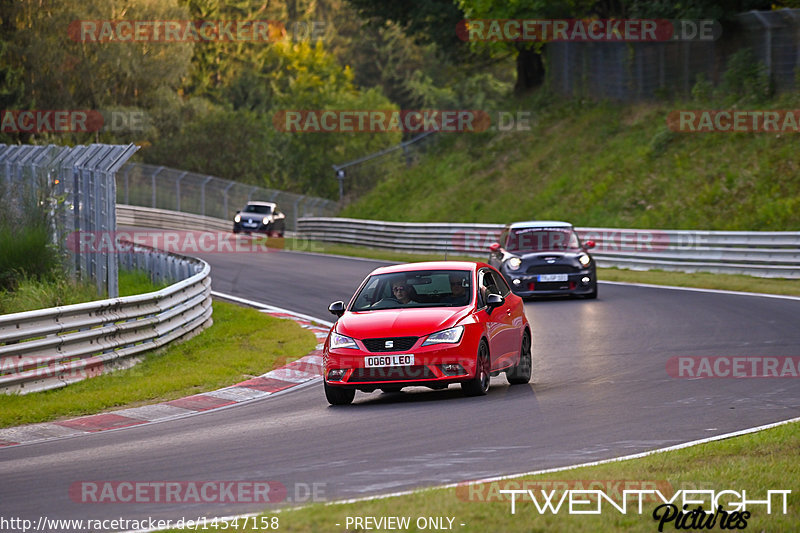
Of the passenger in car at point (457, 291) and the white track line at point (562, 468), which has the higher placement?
the passenger in car at point (457, 291)

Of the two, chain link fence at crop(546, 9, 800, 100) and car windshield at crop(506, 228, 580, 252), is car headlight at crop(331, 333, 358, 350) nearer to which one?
car windshield at crop(506, 228, 580, 252)

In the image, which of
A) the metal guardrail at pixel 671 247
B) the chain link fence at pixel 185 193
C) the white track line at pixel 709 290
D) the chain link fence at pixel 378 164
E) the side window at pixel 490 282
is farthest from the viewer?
the chain link fence at pixel 185 193

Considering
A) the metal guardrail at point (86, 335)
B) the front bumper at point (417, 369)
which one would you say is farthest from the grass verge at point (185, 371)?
the front bumper at point (417, 369)

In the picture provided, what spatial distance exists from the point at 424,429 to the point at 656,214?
89.3 feet

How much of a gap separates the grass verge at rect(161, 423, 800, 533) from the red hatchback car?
3615 millimetres

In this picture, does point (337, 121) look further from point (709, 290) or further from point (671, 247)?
point (709, 290)

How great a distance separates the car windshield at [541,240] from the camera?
78.8 ft

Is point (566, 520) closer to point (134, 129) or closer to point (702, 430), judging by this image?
point (702, 430)

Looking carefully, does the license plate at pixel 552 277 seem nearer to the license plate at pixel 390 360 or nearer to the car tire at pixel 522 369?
the car tire at pixel 522 369

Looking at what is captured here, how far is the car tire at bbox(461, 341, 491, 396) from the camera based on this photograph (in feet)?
39.9

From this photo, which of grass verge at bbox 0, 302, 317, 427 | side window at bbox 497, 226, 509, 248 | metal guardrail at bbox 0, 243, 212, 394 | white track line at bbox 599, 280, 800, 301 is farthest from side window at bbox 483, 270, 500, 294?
side window at bbox 497, 226, 509, 248

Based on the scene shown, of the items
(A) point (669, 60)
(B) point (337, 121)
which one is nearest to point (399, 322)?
(A) point (669, 60)

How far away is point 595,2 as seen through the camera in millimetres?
44719

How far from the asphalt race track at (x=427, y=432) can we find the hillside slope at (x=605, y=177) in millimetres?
17526
